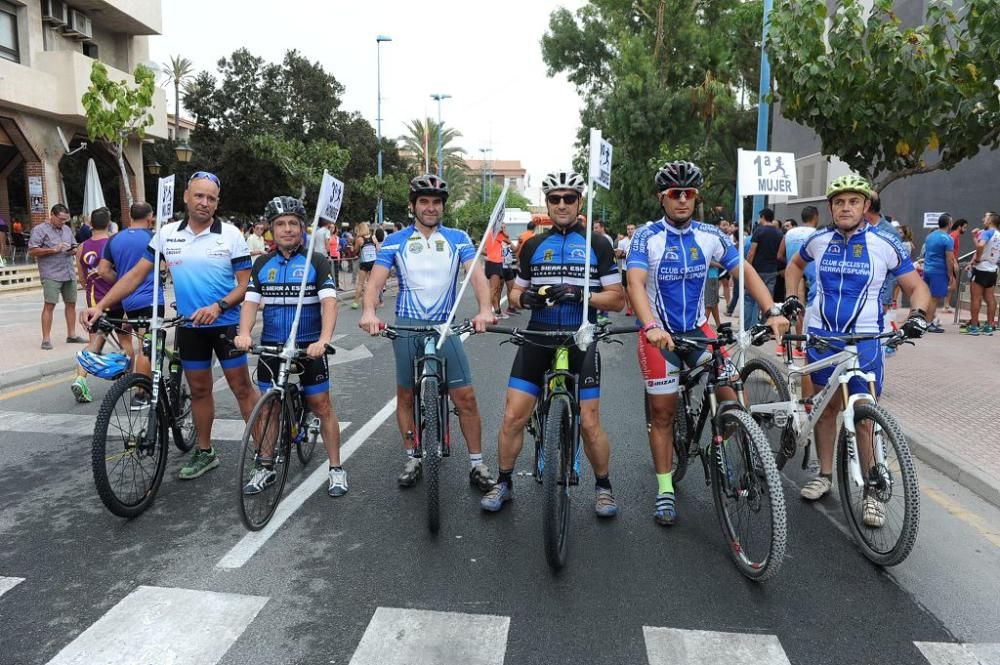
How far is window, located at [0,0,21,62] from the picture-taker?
23.2 m

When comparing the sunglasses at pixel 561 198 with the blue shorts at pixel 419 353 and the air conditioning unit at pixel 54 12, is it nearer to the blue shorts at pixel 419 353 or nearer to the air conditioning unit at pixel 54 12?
the blue shorts at pixel 419 353

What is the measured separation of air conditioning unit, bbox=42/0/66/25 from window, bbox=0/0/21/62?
47.0 inches

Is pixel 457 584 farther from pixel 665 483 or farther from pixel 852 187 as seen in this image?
pixel 852 187

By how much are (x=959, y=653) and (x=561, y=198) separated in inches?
114

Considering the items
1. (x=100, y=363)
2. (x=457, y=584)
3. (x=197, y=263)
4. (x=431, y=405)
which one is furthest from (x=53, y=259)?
(x=457, y=584)

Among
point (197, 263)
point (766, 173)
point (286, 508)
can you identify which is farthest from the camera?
point (766, 173)

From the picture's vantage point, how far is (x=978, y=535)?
4555mm

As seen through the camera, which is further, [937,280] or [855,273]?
[937,280]

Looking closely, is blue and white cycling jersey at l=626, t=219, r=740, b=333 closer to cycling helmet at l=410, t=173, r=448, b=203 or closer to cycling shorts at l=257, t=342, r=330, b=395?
cycling helmet at l=410, t=173, r=448, b=203

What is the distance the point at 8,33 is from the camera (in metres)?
23.5

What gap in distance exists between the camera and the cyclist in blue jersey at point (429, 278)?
501cm

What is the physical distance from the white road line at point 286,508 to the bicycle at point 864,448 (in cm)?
294

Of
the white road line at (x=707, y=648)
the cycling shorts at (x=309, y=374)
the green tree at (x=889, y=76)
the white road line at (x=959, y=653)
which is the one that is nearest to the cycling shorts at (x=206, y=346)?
the cycling shorts at (x=309, y=374)

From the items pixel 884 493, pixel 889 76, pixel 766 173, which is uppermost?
pixel 889 76
